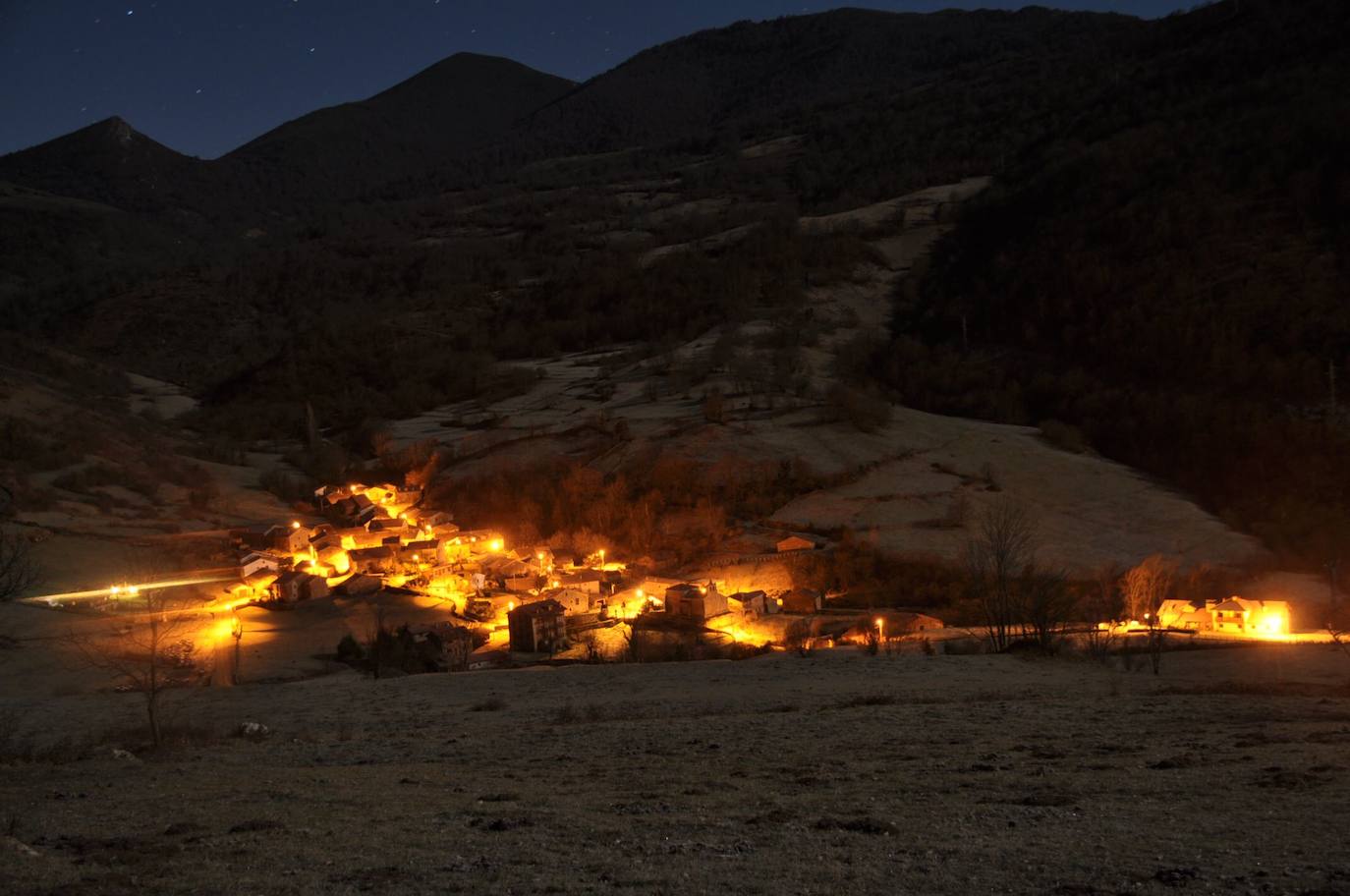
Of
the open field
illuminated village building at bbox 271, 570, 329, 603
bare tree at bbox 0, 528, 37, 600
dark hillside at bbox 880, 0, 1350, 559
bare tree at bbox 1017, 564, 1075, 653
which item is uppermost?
dark hillside at bbox 880, 0, 1350, 559

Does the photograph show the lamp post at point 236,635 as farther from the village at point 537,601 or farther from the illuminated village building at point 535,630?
the illuminated village building at point 535,630

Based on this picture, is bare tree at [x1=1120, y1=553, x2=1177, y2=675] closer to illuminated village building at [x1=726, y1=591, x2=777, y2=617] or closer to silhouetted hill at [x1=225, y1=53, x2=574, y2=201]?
illuminated village building at [x1=726, y1=591, x2=777, y2=617]

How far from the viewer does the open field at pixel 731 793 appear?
5.25 meters

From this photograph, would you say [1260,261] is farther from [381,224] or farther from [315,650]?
[381,224]

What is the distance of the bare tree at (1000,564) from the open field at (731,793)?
16.3 ft

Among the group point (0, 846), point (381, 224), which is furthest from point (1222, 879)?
point (381, 224)

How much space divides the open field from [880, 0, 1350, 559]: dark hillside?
17.4 metres

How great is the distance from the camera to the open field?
17.2 ft

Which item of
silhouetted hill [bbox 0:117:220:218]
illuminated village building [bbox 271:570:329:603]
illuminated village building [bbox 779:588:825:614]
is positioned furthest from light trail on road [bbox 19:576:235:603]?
silhouetted hill [bbox 0:117:220:218]

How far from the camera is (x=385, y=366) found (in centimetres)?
5328

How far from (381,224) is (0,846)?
98.9m

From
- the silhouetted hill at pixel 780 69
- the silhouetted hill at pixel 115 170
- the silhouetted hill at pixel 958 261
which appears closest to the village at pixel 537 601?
the silhouetted hill at pixel 958 261

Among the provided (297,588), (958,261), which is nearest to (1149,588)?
(297,588)

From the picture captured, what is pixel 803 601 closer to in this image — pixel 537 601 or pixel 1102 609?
pixel 537 601
